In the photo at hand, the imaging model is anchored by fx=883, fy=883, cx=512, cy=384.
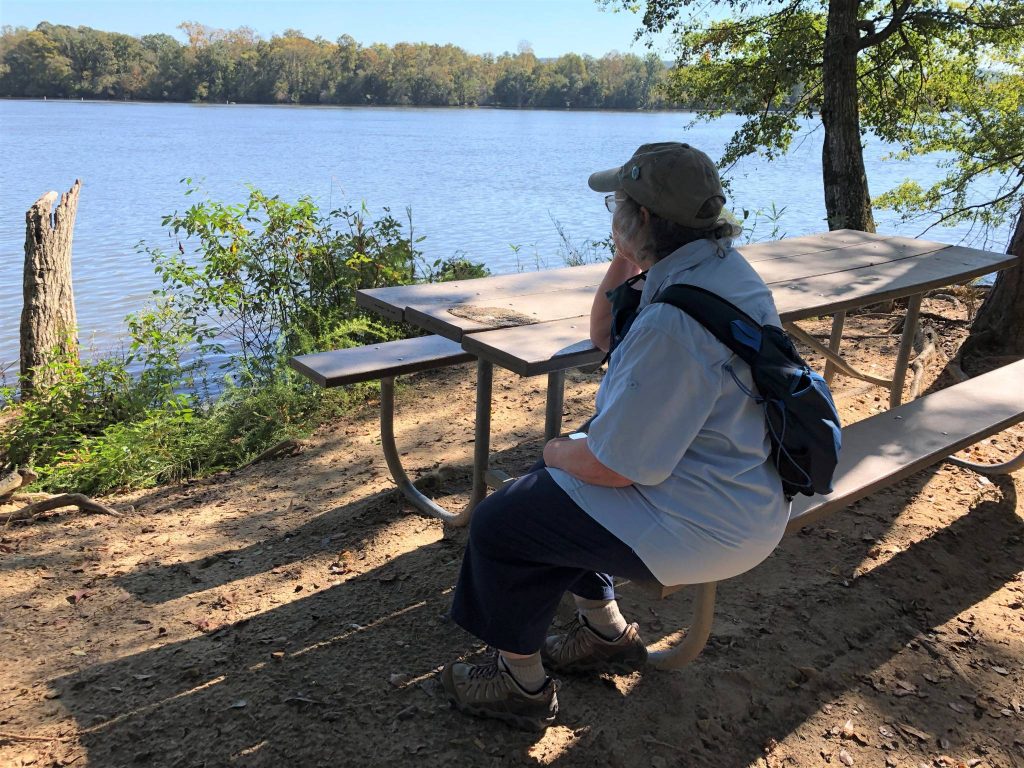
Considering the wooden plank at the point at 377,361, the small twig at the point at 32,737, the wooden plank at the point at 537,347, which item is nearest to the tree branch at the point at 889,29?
the wooden plank at the point at 377,361

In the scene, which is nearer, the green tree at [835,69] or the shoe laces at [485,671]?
the shoe laces at [485,671]

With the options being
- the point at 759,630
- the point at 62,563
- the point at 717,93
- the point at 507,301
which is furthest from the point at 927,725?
the point at 717,93

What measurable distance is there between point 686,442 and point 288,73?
62.4m

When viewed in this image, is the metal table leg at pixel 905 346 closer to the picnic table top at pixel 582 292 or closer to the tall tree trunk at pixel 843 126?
the picnic table top at pixel 582 292

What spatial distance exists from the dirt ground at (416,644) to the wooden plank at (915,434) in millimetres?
452

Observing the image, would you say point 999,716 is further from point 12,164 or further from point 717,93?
point 12,164

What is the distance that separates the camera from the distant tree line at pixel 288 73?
5338 centimetres

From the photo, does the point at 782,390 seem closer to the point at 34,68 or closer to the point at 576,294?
the point at 576,294

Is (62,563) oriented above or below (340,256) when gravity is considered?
below

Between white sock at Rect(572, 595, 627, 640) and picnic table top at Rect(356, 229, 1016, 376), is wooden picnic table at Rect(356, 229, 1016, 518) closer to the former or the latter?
picnic table top at Rect(356, 229, 1016, 376)

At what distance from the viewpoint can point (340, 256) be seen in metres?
6.46

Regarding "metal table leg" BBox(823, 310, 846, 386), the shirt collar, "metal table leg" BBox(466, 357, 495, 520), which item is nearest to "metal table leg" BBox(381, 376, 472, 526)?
"metal table leg" BBox(466, 357, 495, 520)

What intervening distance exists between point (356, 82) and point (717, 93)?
55.4 meters

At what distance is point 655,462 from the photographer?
1.73 meters
